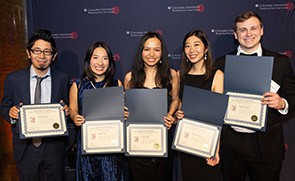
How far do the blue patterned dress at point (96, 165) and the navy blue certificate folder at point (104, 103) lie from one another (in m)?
0.18

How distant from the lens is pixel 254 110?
194 centimetres

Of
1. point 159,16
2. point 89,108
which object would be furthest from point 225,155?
point 159,16

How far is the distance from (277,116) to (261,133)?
21cm

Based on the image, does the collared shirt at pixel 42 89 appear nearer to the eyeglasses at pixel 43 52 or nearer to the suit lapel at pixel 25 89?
the suit lapel at pixel 25 89

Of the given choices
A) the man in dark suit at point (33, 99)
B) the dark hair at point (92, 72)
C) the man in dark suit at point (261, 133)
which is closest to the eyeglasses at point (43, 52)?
the man in dark suit at point (33, 99)

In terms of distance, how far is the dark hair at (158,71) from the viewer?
2.26 meters

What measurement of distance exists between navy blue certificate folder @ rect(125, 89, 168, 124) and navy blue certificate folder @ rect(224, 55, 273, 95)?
0.50 m

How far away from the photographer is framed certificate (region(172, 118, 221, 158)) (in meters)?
1.90

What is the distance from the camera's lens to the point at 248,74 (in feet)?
6.49

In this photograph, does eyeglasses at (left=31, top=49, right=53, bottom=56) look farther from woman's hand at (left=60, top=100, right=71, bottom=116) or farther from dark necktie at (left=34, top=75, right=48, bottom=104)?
woman's hand at (left=60, top=100, right=71, bottom=116)

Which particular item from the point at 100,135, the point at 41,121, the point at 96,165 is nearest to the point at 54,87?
→ the point at 41,121

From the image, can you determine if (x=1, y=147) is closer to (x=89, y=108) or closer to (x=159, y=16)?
(x=89, y=108)

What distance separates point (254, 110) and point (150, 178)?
983 mm

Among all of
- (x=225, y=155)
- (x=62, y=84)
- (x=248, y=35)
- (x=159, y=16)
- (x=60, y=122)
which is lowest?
(x=225, y=155)
